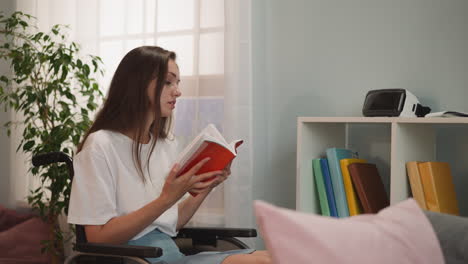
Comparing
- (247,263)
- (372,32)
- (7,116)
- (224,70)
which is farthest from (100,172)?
(7,116)

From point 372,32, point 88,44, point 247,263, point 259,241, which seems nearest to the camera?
point 247,263

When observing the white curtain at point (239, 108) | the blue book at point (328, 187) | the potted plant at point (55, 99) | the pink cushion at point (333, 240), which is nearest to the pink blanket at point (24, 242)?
the potted plant at point (55, 99)

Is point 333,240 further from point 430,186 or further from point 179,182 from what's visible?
point 430,186

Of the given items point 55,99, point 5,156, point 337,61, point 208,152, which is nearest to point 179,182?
point 208,152

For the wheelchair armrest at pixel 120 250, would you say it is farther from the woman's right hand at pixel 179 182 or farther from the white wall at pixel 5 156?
the white wall at pixel 5 156

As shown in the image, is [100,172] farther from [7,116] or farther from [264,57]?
[7,116]

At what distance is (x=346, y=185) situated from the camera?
2062 millimetres

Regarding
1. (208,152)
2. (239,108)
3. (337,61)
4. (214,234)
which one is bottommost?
(214,234)

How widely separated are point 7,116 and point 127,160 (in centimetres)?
220

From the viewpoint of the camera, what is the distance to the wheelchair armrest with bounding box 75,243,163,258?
158cm

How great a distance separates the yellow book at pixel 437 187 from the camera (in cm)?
190

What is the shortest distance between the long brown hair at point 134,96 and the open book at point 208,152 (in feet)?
0.88

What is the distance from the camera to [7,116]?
3.79 meters

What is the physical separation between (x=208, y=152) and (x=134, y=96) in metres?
0.39
